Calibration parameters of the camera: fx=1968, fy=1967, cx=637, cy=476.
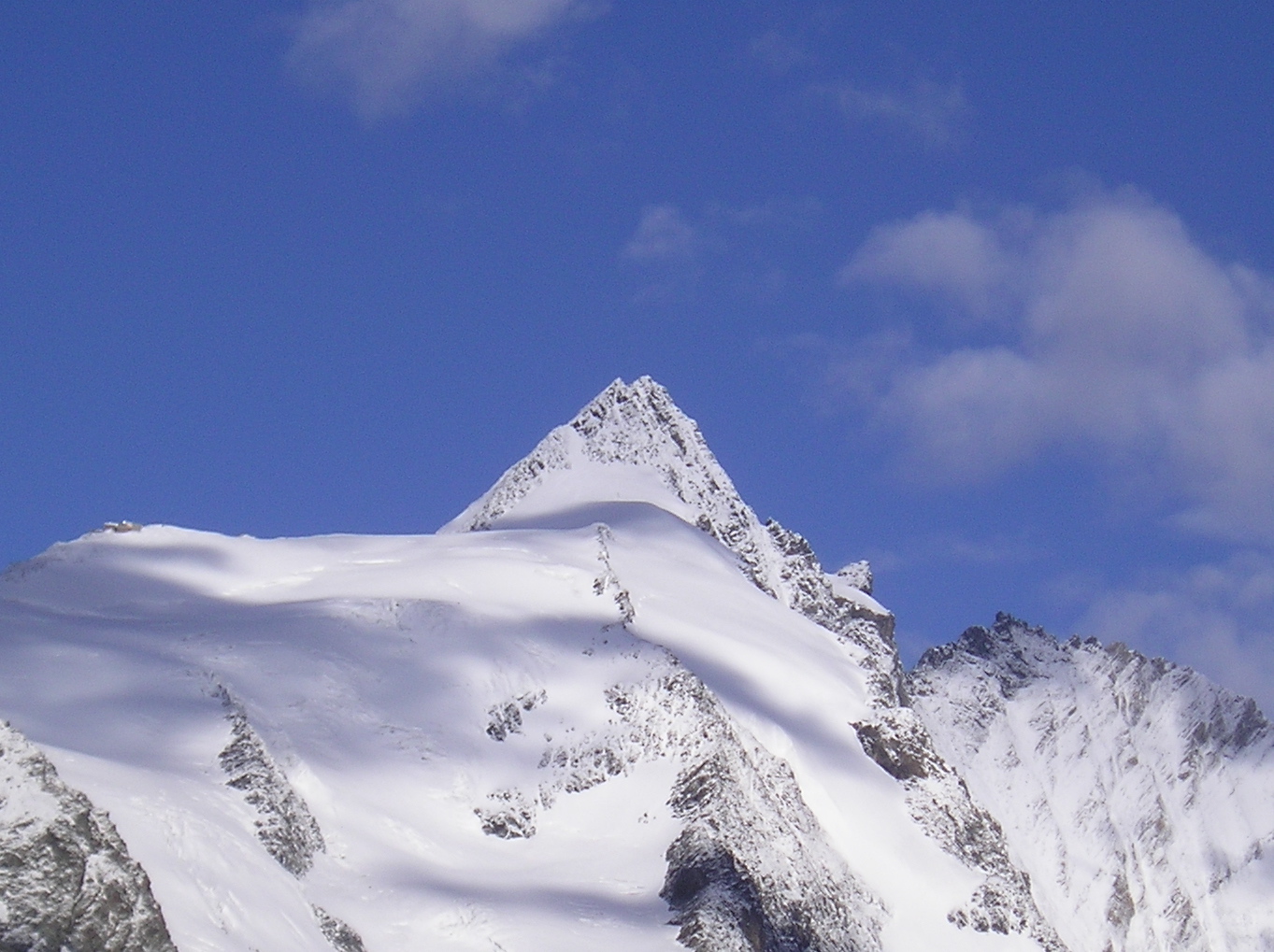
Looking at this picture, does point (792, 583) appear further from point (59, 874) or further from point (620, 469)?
point (59, 874)

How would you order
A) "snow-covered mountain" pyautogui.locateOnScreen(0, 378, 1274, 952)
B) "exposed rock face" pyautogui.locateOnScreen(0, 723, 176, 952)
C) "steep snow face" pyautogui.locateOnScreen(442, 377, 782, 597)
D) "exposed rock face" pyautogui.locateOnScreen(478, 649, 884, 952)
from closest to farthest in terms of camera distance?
"exposed rock face" pyautogui.locateOnScreen(0, 723, 176, 952) → "snow-covered mountain" pyautogui.locateOnScreen(0, 378, 1274, 952) → "exposed rock face" pyautogui.locateOnScreen(478, 649, 884, 952) → "steep snow face" pyautogui.locateOnScreen(442, 377, 782, 597)

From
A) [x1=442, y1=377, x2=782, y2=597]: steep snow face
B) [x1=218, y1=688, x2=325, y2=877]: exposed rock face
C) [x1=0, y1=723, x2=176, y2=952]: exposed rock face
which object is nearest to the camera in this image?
[x1=0, y1=723, x2=176, y2=952]: exposed rock face

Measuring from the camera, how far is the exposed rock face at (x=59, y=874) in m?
31.5

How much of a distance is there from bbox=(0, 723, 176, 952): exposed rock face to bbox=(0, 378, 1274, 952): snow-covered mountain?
0.16 feet

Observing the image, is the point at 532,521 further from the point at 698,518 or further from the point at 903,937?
the point at 903,937

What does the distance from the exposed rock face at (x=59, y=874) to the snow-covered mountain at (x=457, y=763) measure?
48mm

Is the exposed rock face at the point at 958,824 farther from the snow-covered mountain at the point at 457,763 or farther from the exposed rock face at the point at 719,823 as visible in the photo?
the exposed rock face at the point at 719,823

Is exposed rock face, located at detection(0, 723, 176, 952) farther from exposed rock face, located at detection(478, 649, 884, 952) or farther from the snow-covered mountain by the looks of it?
exposed rock face, located at detection(478, 649, 884, 952)

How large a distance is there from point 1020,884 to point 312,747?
112 ft

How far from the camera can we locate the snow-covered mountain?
145 ft

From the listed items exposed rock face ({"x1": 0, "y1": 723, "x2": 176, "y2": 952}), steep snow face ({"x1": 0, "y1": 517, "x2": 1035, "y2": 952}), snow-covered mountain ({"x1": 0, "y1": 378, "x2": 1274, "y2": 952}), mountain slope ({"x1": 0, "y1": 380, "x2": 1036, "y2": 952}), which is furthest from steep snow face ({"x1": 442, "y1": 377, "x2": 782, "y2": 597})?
exposed rock face ({"x1": 0, "y1": 723, "x2": 176, "y2": 952})

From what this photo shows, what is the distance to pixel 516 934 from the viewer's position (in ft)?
172

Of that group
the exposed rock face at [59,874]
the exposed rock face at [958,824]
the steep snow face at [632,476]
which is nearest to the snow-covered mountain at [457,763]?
the exposed rock face at [59,874]

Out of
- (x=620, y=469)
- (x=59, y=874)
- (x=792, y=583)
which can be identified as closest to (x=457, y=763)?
(x=59, y=874)
